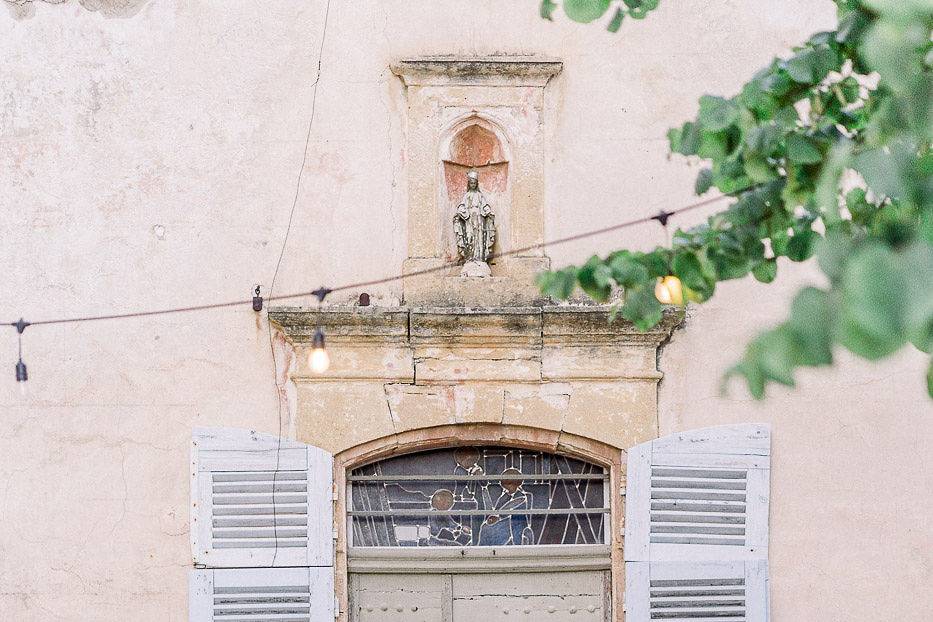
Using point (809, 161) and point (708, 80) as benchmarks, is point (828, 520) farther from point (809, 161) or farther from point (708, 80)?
point (809, 161)

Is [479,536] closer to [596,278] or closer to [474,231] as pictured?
[474,231]

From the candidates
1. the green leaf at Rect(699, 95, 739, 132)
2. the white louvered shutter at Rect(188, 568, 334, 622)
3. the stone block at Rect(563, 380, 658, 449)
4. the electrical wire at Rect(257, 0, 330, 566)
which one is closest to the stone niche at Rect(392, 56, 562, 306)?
the electrical wire at Rect(257, 0, 330, 566)

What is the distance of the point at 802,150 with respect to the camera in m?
3.51

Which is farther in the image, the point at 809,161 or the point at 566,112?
the point at 566,112

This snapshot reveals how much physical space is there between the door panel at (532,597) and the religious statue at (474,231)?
150cm

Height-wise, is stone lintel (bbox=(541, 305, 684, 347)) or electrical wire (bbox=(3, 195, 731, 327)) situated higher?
electrical wire (bbox=(3, 195, 731, 327))

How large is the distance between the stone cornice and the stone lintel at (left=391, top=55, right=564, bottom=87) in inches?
44.2

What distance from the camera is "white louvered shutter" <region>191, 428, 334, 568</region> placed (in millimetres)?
6230

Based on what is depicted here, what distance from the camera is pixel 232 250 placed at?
253 inches

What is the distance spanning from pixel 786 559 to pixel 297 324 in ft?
8.45

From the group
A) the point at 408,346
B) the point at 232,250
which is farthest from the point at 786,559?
the point at 232,250

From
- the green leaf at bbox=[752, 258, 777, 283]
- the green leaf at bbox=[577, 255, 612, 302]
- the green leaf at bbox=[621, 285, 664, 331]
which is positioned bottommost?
the green leaf at bbox=[621, 285, 664, 331]

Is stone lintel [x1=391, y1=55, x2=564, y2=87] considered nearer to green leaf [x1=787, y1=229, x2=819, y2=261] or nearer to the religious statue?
the religious statue

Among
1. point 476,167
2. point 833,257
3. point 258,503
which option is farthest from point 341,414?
point 833,257
